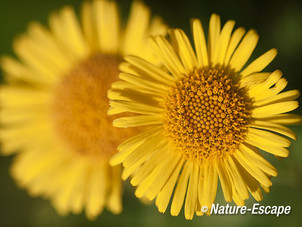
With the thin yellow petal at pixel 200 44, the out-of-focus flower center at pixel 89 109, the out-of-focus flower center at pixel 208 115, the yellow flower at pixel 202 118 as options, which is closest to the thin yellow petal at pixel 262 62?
the yellow flower at pixel 202 118

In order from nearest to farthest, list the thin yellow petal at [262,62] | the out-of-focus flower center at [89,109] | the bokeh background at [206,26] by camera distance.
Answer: the thin yellow petal at [262,62] < the out-of-focus flower center at [89,109] < the bokeh background at [206,26]

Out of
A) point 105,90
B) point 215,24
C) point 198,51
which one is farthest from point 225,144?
point 105,90

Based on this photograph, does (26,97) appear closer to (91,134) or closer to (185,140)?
(91,134)

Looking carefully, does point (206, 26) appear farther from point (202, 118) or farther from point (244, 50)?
point (202, 118)

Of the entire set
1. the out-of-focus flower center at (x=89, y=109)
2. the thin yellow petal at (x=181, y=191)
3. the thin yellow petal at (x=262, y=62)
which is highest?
the thin yellow petal at (x=262, y=62)

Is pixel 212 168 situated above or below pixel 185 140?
below

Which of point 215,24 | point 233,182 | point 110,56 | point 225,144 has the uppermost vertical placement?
point 215,24

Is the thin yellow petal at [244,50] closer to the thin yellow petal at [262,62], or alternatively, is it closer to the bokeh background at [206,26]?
the thin yellow petal at [262,62]
